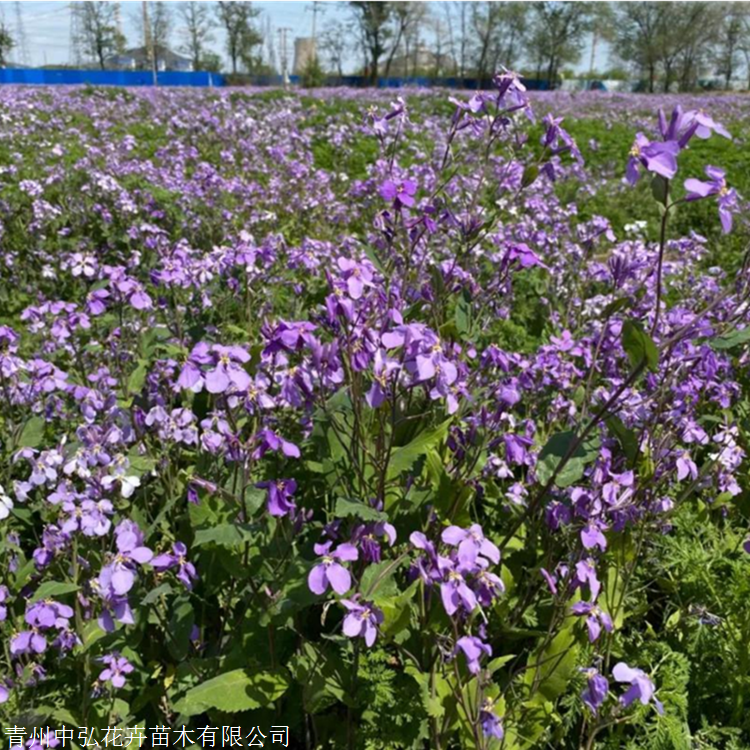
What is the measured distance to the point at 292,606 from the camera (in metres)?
1.96

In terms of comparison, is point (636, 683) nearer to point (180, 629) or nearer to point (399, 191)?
point (180, 629)

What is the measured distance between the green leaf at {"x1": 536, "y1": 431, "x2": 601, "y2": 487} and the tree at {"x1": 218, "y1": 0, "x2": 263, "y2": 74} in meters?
66.6

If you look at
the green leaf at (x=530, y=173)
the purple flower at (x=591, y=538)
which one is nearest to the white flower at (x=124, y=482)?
the purple flower at (x=591, y=538)

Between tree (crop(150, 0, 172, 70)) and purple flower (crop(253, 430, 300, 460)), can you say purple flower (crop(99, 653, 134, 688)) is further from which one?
tree (crop(150, 0, 172, 70))

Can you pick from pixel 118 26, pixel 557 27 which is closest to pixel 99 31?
pixel 118 26

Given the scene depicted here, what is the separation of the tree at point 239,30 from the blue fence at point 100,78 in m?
11.0

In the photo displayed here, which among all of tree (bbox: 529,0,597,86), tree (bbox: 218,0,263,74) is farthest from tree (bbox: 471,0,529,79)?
tree (bbox: 218,0,263,74)

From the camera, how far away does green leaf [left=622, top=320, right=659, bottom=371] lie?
5.34 ft

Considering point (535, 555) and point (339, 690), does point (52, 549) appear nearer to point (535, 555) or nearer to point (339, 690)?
point (339, 690)

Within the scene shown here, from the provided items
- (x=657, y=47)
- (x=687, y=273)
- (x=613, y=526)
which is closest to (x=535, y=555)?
A: (x=613, y=526)

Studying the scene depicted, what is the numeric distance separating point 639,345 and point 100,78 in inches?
1934

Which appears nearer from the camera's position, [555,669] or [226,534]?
[226,534]

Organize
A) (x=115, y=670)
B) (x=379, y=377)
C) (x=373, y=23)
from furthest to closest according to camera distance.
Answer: (x=373, y=23)
(x=115, y=670)
(x=379, y=377)

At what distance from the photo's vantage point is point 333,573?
169 cm
